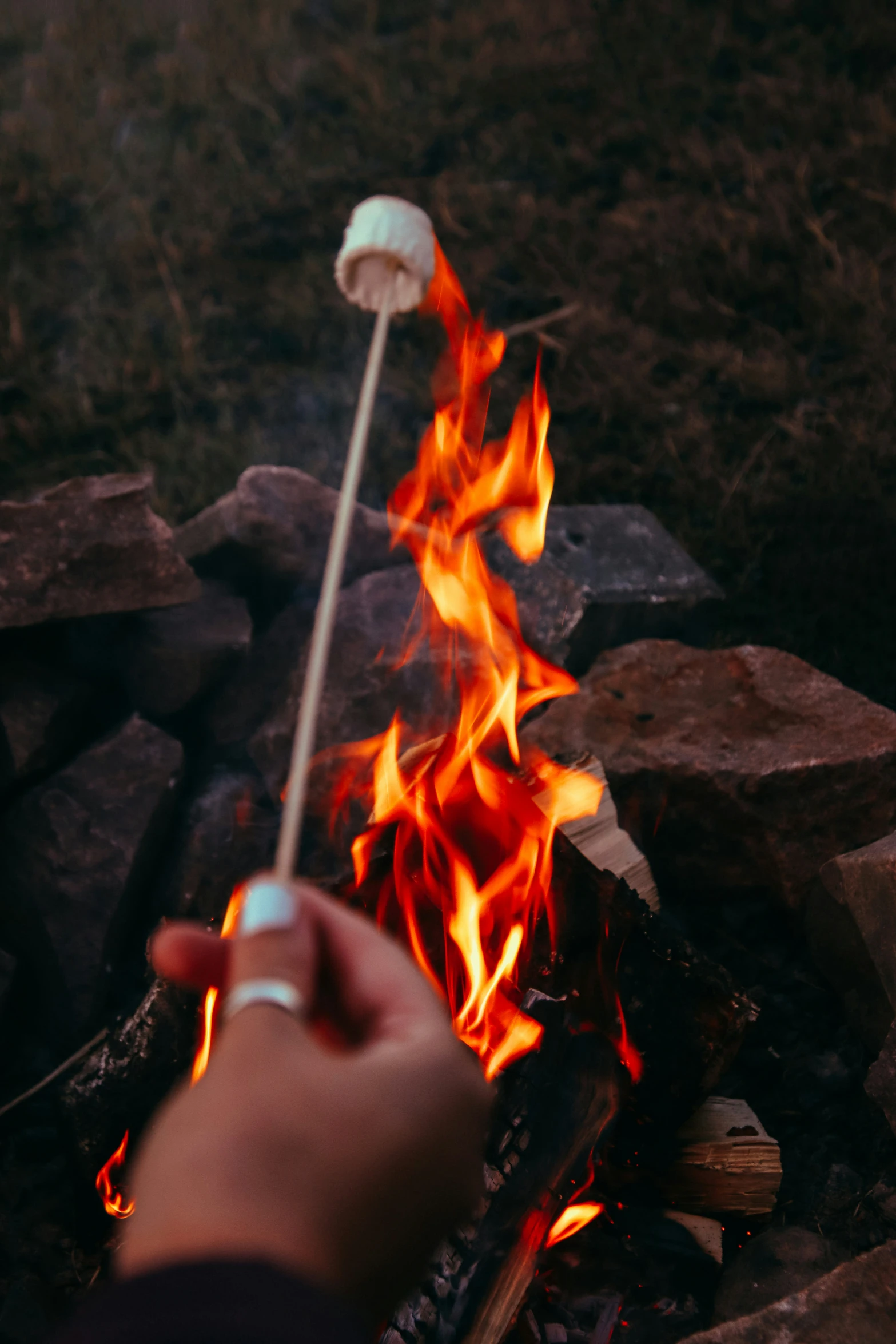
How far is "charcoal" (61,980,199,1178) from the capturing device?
219 cm

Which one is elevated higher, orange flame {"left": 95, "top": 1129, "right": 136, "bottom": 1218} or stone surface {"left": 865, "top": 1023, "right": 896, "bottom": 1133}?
stone surface {"left": 865, "top": 1023, "right": 896, "bottom": 1133}

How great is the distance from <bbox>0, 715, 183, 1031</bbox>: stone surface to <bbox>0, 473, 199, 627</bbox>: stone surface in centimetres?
51

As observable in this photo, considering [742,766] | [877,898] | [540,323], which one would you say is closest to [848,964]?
[877,898]

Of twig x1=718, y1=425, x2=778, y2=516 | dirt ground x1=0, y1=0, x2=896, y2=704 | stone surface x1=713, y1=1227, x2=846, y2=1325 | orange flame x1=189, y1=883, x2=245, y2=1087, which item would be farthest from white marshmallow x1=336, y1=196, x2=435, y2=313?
twig x1=718, y1=425, x2=778, y2=516

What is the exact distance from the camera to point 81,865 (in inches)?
116

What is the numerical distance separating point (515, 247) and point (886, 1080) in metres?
5.68

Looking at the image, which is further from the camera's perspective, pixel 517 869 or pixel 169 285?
pixel 169 285

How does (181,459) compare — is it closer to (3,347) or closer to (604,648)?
(3,347)

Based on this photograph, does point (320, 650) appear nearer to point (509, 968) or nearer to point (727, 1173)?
point (509, 968)

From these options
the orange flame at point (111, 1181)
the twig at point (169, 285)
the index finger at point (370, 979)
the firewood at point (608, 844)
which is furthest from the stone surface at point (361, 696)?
the twig at point (169, 285)

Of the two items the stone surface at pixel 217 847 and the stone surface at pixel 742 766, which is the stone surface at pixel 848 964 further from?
the stone surface at pixel 217 847

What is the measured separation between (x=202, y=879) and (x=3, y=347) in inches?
174

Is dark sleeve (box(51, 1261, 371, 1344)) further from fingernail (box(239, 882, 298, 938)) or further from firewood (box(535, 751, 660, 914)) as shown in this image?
firewood (box(535, 751, 660, 914))

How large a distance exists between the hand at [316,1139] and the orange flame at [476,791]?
1.08 m
